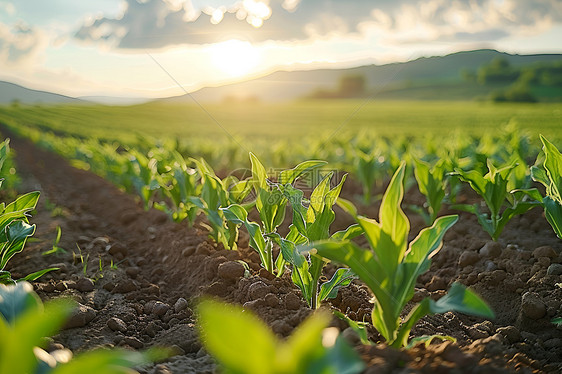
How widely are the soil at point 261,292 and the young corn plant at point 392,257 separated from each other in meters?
0.15

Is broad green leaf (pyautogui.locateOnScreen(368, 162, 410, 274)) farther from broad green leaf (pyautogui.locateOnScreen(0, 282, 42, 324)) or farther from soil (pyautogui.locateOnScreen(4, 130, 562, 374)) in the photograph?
broad green leaf (pyautogui.locateOnScreen(0, 282, 42, 324))

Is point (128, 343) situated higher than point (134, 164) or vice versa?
point (134, 164)

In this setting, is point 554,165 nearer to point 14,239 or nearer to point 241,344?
point 241,344

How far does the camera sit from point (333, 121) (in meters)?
43.6

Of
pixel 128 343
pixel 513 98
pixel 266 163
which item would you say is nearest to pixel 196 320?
pixel 128 343

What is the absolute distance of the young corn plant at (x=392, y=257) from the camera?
1806mm

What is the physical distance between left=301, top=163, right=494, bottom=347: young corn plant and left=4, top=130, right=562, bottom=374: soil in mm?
152

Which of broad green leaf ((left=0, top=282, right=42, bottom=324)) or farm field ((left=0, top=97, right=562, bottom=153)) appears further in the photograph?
farm field ((left=0, top=97, right=562, bottom=153))

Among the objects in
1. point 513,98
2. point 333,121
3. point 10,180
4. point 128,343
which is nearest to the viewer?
point 128,343

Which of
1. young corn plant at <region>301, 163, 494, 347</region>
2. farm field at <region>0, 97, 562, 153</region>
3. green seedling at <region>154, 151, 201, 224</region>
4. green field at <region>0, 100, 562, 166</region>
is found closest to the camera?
young corn plant at <region>301, 163, 494, 347</region>

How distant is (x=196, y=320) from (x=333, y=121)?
137 ft

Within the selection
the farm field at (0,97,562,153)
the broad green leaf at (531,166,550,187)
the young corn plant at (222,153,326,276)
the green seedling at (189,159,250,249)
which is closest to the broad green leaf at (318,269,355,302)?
the young corn plant at (222,153,326,276)

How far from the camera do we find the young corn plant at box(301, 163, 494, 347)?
1.81 metres

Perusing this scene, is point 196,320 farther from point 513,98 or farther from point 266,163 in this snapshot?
point 513,98
